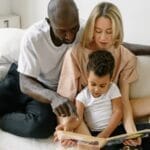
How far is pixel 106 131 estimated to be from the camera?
150 centimetres

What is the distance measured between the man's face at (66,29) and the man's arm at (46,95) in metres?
0.23

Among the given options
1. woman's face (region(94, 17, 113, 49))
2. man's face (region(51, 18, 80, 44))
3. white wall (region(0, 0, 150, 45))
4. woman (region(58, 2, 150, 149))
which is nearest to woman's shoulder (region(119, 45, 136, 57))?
woman (region(58, 2, 150, 149))

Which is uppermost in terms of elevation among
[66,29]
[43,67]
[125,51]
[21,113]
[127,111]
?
[66,29]

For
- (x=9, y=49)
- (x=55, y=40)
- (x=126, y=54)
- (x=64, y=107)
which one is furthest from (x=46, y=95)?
(x=9, y=49)

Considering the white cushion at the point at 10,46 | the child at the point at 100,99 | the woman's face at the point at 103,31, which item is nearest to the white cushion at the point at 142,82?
the child at the point at 100,99

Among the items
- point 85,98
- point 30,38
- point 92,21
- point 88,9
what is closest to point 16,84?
point 30,38

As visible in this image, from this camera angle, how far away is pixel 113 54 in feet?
5.27

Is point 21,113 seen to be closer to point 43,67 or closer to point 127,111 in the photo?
point 43,67

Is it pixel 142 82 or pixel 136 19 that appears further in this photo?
pixel 136 19

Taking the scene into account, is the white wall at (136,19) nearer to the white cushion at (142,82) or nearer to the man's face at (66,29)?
the white cushion at (142,82)

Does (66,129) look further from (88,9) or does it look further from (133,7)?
(88,9)

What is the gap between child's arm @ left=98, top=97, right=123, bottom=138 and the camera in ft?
4.93

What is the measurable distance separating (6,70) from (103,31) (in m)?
0.64

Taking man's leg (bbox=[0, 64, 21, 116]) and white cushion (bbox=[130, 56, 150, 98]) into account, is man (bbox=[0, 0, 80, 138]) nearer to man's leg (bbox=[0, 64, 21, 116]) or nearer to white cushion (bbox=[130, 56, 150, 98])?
man's leg (bbox=[0, 64, 21, 116])
